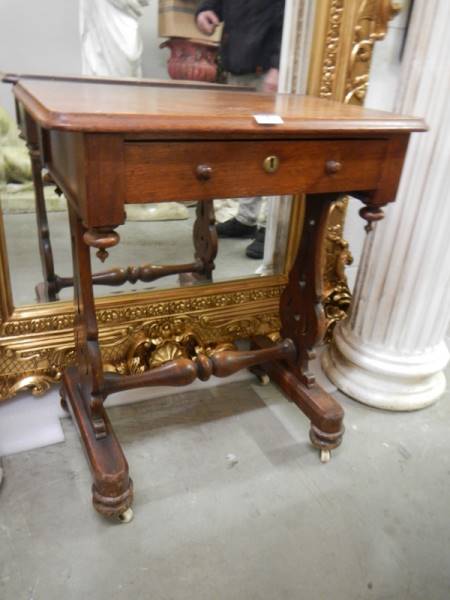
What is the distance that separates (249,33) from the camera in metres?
1.32

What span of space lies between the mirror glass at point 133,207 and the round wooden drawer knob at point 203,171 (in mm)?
552

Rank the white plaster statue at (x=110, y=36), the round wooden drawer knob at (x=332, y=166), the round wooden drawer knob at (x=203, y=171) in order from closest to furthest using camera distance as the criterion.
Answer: the round wooden drawer knob at (x=203, y=171) → the round wooden drawer knob at (x=332, y=166) → the white plaster statue at (x=110, y=36)

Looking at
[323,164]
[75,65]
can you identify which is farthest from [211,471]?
[75,65]

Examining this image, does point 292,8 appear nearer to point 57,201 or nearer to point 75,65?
point 75,65

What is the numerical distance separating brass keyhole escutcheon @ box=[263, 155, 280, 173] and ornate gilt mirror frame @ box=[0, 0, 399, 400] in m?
0.59

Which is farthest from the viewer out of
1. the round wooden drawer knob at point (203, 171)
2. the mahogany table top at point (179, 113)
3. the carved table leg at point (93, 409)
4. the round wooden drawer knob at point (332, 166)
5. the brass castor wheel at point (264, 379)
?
the brass castor wheel at point (264, 379)

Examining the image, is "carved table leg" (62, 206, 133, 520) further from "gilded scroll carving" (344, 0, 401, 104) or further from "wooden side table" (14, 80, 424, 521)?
"gilded scroll carving" (344, 0, 401, 104)

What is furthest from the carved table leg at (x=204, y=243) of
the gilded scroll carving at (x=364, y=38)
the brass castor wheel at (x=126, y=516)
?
the brass castor wheel at (x=126, y=516)

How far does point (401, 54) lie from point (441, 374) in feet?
3.17

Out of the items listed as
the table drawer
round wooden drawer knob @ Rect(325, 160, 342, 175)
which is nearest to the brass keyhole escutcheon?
the table drawer

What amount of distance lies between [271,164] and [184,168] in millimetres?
165

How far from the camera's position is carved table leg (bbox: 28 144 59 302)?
4.01 ft

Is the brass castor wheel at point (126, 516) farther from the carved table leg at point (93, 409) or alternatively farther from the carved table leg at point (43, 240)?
the carved table leg at point (43, 240)

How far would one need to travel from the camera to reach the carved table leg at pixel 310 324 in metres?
1.25
